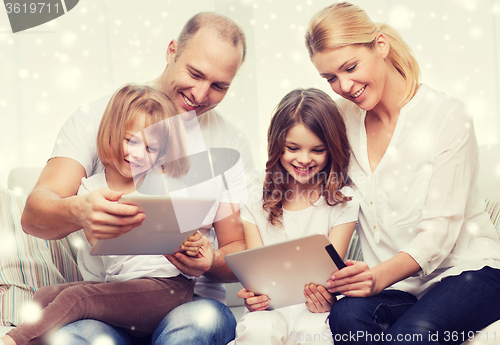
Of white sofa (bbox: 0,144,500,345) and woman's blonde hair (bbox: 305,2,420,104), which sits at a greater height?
woman's blonde hair (bbox: 305,2,420,104)

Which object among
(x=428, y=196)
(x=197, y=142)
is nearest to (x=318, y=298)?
(x=428, y=196)

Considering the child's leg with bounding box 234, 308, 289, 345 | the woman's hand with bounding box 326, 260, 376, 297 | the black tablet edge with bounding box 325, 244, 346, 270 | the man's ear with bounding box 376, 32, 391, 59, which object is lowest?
the child's leg with bounding box 234, 308, 289, 345

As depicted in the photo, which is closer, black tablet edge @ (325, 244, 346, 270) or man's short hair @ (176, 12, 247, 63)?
black tablet edge @ (325, 244, 346, 270)

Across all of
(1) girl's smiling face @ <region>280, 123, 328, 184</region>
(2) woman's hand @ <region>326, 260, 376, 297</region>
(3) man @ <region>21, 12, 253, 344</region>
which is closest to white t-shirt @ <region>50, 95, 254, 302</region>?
(3) man @ <region>21, 12, 253, 344</region>

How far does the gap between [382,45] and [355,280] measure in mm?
595

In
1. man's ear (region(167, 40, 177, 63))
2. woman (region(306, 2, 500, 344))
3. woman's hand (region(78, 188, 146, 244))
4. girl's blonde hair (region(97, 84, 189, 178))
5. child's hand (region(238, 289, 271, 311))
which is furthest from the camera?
man's ear (region(167, 40, 177, 63))

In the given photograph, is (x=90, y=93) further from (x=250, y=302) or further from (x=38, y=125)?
(x=250, y=302)

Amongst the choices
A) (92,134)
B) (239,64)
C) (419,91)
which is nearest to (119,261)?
(92,134)

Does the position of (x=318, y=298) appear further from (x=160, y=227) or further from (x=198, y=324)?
(x=160, y=227)

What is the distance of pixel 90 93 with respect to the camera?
5.50 feet

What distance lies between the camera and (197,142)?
4.05 ft

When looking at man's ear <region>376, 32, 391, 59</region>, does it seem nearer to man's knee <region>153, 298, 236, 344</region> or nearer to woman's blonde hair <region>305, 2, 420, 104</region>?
woman's blonde hair <region>305, 2, 420, 104</region>

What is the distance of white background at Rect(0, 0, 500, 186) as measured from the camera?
5.31 ft

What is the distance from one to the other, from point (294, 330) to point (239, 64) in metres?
0.73
